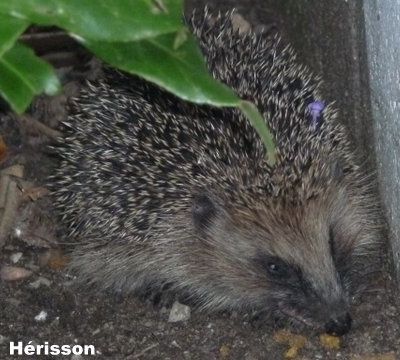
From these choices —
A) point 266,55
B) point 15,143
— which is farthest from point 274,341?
point 15,143

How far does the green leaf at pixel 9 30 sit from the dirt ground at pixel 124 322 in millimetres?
1319

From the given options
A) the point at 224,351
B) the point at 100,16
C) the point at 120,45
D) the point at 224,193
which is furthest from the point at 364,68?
the point at 100,16

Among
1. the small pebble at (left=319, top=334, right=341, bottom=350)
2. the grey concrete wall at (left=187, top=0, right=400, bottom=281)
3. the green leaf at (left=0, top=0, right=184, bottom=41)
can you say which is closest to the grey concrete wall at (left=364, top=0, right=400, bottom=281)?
the grey concrete wall at (left=187, top=0, right=400, bottom=281)

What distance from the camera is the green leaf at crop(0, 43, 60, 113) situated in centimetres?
160

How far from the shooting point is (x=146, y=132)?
105 inches

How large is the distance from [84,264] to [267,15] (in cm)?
124

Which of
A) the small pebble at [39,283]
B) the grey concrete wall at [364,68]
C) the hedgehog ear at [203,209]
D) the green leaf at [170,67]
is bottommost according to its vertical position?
the small pebble at [39,283]

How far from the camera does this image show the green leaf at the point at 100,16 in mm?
1509

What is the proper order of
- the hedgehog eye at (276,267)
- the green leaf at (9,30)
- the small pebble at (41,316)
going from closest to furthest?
the green leaf at (9,30), the hedgehog eye at (276,267), the small pebble at (41,316)

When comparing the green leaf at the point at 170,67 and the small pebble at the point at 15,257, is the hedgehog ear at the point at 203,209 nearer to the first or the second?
the small pebble at the point at 15,257

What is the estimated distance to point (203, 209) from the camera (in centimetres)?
271

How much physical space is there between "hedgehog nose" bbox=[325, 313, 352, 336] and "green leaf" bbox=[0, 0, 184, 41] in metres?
1.22

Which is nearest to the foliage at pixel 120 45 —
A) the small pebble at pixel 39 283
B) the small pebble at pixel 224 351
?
the small pebble at pixel 224 351

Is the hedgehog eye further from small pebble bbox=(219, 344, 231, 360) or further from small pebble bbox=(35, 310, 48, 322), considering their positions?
small pebble bbox=(35, 310, 48, 322)
